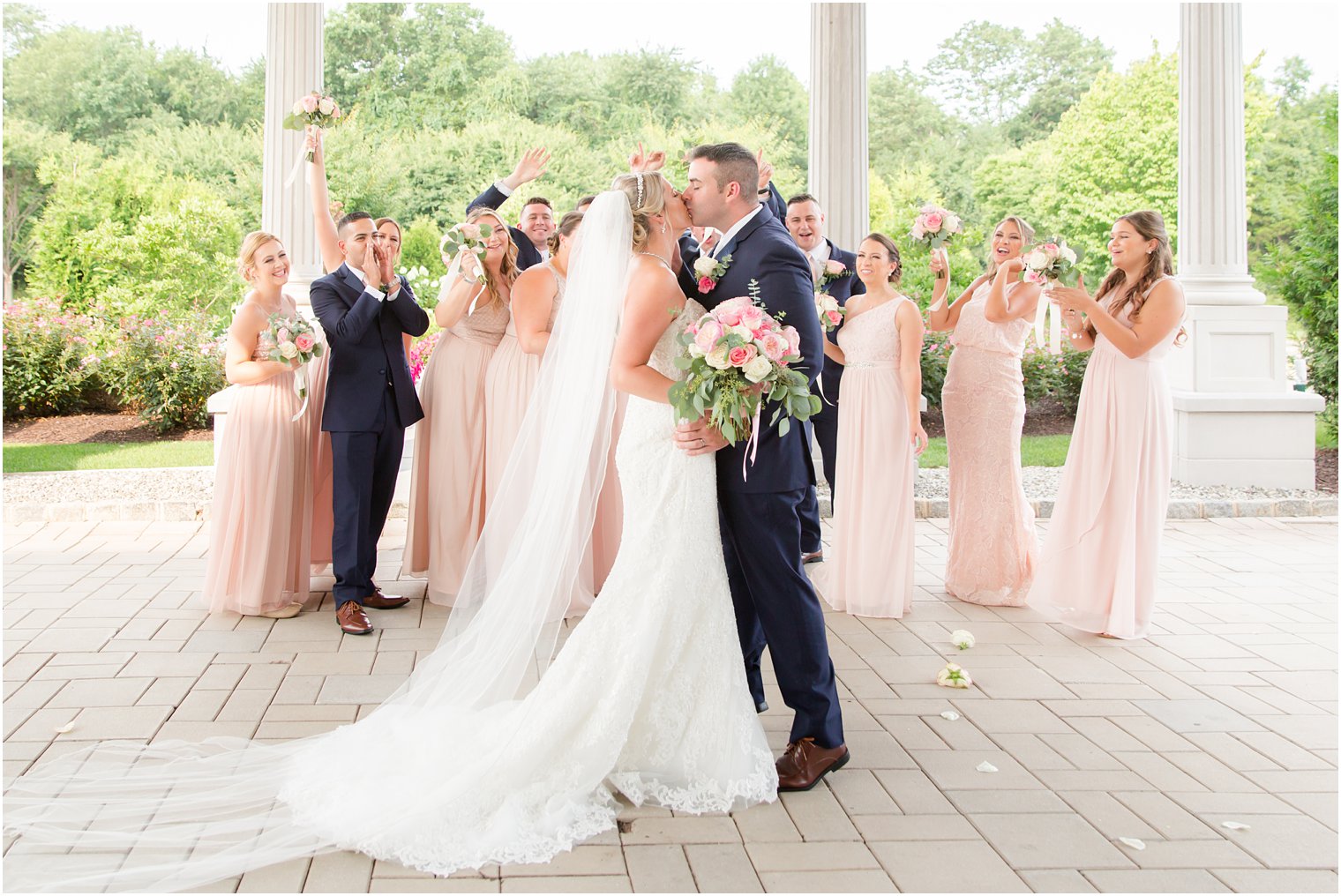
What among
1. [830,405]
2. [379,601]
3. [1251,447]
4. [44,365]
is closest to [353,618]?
[379,601]

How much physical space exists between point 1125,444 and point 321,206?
4391 millimetres

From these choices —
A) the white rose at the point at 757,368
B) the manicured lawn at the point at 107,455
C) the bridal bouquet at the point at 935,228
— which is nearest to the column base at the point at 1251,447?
the bridal bouquet at the point at 935,228

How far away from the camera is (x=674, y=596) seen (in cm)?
388

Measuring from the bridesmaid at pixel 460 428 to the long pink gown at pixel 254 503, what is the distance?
29.9 inches

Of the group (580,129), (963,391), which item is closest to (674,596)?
(963,391)

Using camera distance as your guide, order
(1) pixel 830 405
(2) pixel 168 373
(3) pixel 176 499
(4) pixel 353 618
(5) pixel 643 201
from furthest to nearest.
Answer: (2) pixel 168 373, (3) pixel 176 499, (1) pixel 830 405, (4) pixel 353 618, (5) pixel 643 201

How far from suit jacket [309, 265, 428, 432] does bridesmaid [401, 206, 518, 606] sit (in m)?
0.38

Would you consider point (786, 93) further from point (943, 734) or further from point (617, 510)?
point (943, 734)

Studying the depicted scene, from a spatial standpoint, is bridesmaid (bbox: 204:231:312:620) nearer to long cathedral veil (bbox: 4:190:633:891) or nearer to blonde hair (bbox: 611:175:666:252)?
long cathedral veil (bbox: 4:190:633:891)

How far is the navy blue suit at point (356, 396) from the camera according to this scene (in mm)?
5977

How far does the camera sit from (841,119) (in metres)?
9.56

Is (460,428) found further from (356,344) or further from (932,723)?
(932,723)

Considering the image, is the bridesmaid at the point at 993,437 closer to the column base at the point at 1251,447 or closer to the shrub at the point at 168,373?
the column base at the point at 1251,447

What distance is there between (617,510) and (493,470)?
0.72m
